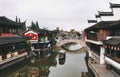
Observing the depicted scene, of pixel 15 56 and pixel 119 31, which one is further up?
pixel 119 31

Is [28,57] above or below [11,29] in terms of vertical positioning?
→ below

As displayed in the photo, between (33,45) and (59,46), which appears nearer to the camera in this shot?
(33,45)

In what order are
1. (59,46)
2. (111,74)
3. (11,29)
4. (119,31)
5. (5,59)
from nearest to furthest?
(111,74) < (119,31) < (5,59) < (11,29) < (59,46)

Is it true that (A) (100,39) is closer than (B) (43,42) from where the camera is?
Yes

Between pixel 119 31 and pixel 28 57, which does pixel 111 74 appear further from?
pixel 28 57

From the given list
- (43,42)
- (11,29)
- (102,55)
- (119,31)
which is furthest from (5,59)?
(43,42)

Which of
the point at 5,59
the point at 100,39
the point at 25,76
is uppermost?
the point at 100,39

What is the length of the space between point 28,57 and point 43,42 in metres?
13.1

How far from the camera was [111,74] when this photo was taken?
79.8 ft

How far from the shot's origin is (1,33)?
34.2 m

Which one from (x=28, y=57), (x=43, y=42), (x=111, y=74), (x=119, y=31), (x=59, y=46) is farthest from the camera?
(x=59, y=46)

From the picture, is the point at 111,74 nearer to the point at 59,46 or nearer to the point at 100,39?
the point at 100,39

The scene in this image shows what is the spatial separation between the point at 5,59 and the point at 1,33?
5.46 m

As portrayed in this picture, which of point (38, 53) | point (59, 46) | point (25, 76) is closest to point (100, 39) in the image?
point (25, 76)
